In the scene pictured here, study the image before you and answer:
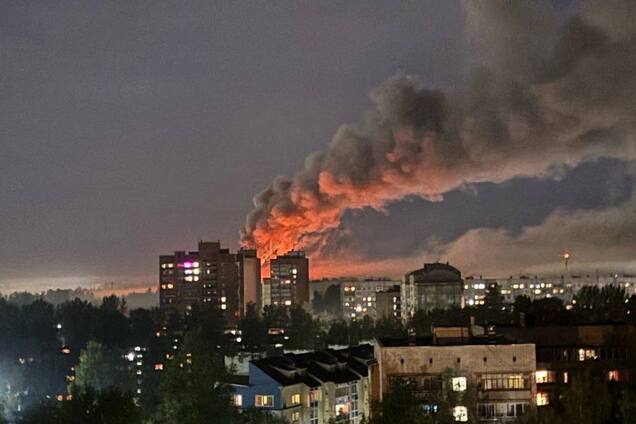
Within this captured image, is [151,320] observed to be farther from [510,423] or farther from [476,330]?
[510,423]

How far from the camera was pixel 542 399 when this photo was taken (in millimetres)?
38219

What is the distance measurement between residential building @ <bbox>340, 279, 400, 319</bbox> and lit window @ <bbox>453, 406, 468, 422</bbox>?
104 m

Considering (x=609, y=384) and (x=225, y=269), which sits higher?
(x=225, y=269)

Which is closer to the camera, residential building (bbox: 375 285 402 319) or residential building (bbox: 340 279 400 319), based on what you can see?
residential building (bbox: 375 285 402 319)

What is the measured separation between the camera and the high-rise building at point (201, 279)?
4505 inches

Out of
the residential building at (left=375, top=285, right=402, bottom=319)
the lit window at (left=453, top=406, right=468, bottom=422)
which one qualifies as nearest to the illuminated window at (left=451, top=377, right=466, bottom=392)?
the lit window at (left=453, top=406, right=468, bottom=422)

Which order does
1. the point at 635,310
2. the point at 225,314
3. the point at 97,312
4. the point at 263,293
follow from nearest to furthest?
the point at 635,310, the point at 97,312, the point at 225,314, the point at 263,293

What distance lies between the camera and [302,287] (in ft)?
415

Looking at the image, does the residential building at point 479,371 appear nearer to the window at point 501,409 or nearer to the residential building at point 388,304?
the window at point 501,409

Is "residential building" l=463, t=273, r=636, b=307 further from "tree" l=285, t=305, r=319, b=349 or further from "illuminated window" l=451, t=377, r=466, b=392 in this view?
"illuminated window" l=451, t=377, r=466, b=392

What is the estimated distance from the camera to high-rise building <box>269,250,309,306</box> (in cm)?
12419

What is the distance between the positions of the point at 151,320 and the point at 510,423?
67.2 metres

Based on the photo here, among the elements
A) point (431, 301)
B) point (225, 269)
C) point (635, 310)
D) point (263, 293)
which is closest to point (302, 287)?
point (263, 293)

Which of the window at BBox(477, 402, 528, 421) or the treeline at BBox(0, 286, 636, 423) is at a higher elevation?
the treeline at BBox(0, 286, 636, 423)
